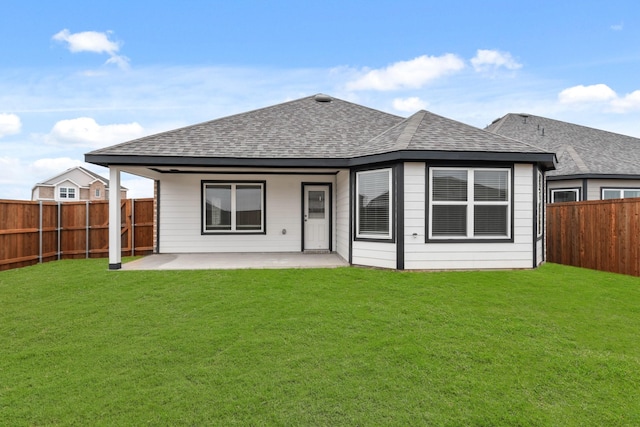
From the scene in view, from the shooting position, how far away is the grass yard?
2910 millimetres

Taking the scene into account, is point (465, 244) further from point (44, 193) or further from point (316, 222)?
point (44, 193)

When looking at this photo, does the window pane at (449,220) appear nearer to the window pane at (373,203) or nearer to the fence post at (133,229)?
the window pane at (373,203)

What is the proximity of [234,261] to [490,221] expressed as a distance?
6.44 meters

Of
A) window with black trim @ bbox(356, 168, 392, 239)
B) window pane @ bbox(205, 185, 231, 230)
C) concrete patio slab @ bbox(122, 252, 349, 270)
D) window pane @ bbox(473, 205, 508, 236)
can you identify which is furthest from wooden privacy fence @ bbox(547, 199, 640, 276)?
window pane @ bbox(205, 185, 231, 230)

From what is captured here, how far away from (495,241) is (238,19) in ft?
37.7

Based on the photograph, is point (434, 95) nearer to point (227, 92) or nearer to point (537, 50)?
point (537, 50)

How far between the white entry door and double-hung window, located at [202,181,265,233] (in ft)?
4.65

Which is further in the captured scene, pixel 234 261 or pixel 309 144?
pixel 309 144

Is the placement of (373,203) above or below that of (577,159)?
below

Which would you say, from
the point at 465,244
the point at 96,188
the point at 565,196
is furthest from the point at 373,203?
the point at 96,188

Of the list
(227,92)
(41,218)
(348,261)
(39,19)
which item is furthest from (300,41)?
(41,218)

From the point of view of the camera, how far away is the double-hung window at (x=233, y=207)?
36.5 ft

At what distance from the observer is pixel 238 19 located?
42.1 ft

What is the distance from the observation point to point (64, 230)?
1091 centimetres
